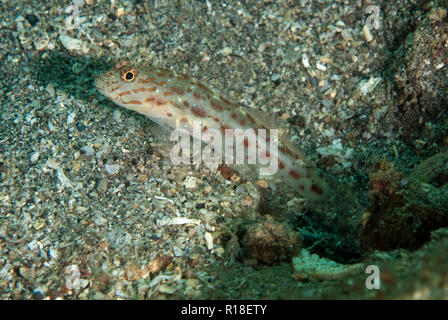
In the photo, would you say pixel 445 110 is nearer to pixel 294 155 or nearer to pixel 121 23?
pixel 294 155

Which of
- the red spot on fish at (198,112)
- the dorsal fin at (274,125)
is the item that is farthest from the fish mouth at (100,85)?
the dorsal fin at (274,125)

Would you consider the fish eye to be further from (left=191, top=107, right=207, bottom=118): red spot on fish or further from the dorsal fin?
the dorsal fin

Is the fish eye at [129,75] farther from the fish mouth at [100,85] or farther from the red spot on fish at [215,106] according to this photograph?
the red spot on fish at [215,106]

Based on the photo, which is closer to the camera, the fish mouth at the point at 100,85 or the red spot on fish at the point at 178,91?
the fish mouth at the point at 100,85

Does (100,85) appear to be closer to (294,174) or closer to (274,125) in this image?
(274,125)

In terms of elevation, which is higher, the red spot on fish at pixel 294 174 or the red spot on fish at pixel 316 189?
the red spot on fish at pixel 294 174

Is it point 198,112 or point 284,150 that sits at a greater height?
point 198,112

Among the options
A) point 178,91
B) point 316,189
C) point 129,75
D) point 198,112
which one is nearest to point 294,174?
point 316,189

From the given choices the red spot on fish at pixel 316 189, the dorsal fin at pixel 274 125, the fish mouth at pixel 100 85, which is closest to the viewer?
the fish mouth at pixel 100 85
